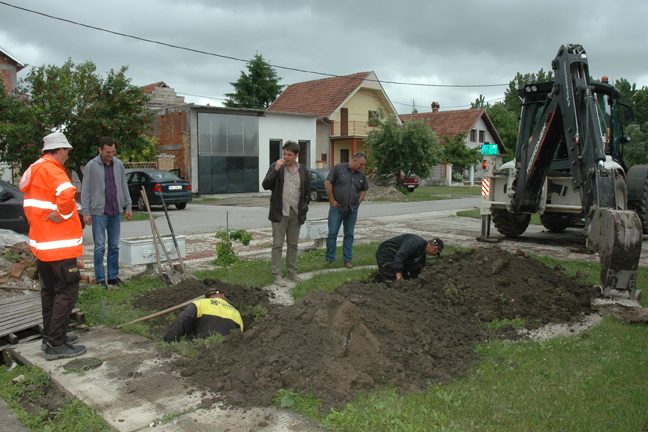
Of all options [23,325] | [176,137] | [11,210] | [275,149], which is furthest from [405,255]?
[275,149]

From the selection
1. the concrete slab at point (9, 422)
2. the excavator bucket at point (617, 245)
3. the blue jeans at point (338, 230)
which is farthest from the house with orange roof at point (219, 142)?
the concrete slab at point (9, 422)

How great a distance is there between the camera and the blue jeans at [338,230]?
330 inches

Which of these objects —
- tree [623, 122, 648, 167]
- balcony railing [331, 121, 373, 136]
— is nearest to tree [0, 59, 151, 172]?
balcony railing [331, 121, 373, 136]

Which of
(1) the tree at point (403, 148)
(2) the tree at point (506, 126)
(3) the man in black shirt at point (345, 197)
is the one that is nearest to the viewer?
(3) the man in black shirt at point (345, 197)

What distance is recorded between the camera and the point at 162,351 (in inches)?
177

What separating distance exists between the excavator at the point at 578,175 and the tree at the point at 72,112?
1112cm

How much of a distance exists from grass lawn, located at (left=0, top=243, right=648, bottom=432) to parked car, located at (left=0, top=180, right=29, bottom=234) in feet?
18.6

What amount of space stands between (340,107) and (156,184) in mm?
19633

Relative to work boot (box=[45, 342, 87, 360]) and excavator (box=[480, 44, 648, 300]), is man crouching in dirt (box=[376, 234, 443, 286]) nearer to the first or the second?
excavator (box=[480, 44, 648, 300])

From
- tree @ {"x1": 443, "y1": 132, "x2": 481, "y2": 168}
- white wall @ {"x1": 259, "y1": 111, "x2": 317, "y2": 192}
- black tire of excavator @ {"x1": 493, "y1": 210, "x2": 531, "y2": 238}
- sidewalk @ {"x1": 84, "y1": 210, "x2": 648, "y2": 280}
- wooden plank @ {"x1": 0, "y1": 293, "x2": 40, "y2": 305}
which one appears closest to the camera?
wooden plank @ {"x1": 0, "y1": 293, "x2": 40, "y2": 305}

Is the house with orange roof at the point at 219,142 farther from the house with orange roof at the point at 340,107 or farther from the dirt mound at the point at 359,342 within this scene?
the dirt mound at the point at 359,342

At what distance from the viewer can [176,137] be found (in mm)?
26797

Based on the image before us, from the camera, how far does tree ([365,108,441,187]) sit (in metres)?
27.0

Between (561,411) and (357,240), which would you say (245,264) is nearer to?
(357,240)
